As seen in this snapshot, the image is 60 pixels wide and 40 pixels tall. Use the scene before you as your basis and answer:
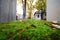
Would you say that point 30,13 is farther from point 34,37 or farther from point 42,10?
point 34,37

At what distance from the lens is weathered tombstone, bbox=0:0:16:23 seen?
2221mm

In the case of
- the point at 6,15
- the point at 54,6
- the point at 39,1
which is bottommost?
the point at 6,15

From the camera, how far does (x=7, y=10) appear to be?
2.35 meters

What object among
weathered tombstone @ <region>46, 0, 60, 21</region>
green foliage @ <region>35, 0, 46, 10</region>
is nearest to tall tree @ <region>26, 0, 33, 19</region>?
green foliage @ <region>35, 0, 46, 10</region>

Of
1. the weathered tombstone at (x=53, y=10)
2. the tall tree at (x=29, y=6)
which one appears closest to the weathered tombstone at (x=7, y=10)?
the weathered tombstone at (x=53, y=10)

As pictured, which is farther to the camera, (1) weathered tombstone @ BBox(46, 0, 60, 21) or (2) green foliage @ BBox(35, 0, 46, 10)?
(2) green foliage @ BBox(35, 0, 46, 10)

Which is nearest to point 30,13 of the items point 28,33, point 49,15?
point 49,15

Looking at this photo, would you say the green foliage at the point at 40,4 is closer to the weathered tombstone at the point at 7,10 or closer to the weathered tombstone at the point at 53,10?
the weathered tombstone at the point at 53,10

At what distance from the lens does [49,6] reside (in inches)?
102

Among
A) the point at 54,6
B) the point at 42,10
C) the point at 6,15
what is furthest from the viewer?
the point at 42,10

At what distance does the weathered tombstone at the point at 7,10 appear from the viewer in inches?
87.4

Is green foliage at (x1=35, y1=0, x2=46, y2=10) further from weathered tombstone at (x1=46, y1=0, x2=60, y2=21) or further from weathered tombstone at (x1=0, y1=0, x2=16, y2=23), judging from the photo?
weathered tombstone at (x1=0, y1=0, x2=16, y2=23)

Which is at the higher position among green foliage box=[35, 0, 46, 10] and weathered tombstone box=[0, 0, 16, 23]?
green foliage box=[35, 0, 46, 10]

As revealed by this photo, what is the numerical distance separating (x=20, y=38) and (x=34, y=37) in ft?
0.42
